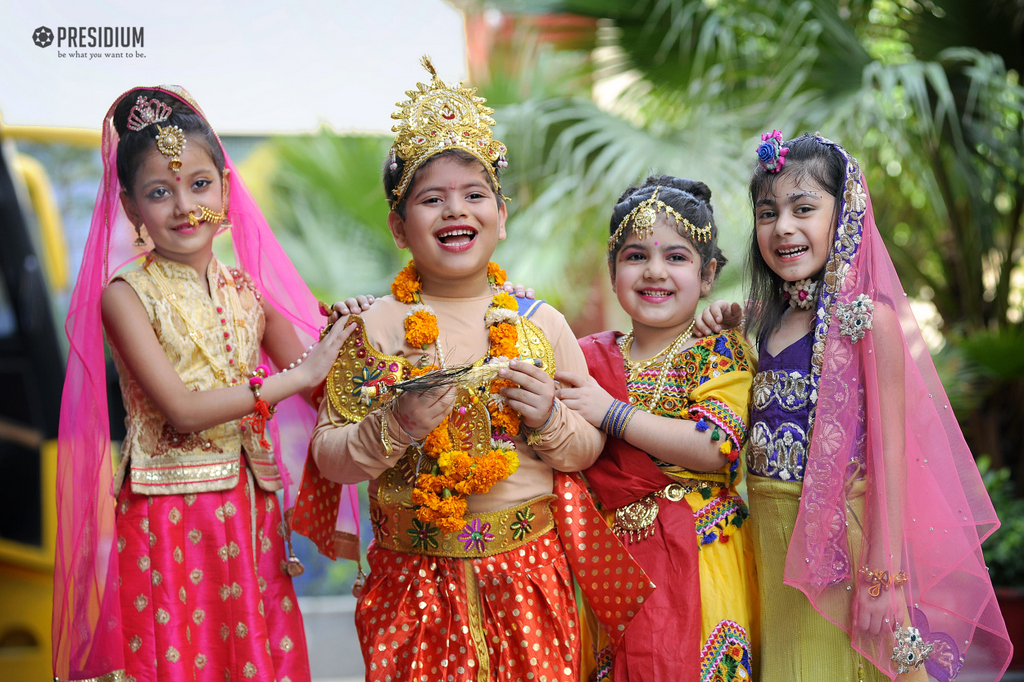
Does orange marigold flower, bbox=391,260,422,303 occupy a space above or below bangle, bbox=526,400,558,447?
above

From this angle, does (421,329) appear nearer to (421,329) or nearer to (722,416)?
(421,329)

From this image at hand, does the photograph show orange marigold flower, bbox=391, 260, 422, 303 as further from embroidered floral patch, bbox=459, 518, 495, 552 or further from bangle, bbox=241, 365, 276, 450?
embroidered floral patch, bbox=459, 518, 495, 552

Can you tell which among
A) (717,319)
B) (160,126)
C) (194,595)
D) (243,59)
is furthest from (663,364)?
(243,59)

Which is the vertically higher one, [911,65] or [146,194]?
[911,65]

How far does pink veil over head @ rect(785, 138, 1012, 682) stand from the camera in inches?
79.5

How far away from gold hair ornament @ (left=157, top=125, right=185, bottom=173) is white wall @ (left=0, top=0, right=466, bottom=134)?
96 cm

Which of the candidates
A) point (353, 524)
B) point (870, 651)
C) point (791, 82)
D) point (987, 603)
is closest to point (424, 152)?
point (353, 524)

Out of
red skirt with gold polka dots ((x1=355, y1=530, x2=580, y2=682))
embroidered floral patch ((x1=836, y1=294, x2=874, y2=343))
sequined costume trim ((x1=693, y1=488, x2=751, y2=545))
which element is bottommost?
red skirt with gold polka dots ((x1=355, y1=530, x2=580, y2=682))

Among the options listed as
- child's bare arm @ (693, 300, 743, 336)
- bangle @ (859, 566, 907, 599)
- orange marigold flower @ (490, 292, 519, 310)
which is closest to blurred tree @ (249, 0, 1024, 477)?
child's bare arm @ (693, 300, 743, 336)

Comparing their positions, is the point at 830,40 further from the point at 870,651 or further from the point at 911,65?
the point at 870,651

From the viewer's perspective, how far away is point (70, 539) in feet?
7.50

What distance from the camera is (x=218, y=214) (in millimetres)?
2375

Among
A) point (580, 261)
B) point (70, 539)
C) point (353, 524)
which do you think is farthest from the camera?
point (580, 261)

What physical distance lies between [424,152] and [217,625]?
138cm
